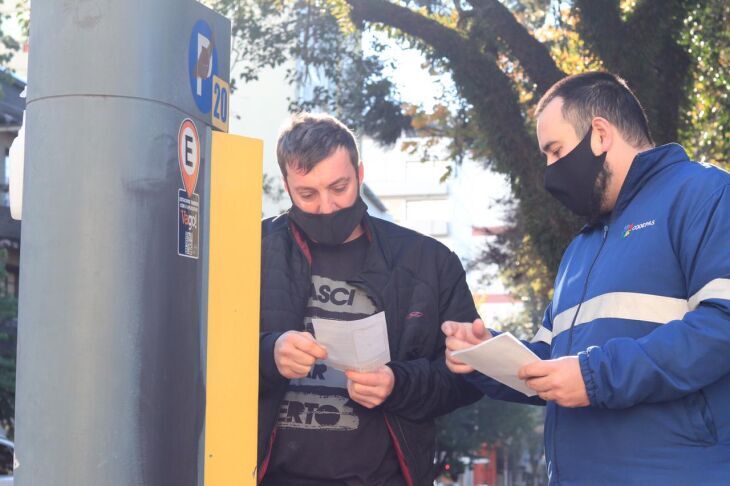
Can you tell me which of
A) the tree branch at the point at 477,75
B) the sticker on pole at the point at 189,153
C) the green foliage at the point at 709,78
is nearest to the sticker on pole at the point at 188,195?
the sticker on pole at the point at 189,153

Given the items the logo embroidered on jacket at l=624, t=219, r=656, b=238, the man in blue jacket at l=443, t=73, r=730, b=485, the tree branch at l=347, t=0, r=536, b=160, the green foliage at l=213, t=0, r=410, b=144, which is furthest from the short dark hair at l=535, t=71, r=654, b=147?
the green foliage at l=213, t=0, r=410, b=144

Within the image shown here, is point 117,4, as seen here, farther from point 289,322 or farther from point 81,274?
point 289,322

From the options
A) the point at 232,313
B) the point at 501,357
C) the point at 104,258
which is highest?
the point at 104,258

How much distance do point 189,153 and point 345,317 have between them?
1.25 m

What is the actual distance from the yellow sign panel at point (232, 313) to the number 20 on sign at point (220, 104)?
0.06 meters

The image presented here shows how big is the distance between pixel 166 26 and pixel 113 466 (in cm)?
99

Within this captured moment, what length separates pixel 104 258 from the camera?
2.44 m

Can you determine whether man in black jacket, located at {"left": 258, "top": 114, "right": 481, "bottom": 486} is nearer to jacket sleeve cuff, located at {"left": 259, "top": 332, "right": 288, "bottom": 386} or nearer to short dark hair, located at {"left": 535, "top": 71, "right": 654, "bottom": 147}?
jacket sleeve cuff, located at {"left": 259, "top": 332, "right": 288, "bottom": 386}

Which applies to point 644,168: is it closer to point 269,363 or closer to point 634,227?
point 634,227

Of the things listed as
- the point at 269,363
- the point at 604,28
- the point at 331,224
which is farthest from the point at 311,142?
the point at 604,28

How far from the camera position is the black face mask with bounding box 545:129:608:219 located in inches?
136

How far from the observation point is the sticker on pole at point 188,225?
2.60 m

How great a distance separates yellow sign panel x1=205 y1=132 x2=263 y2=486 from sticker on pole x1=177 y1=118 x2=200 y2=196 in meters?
0.09

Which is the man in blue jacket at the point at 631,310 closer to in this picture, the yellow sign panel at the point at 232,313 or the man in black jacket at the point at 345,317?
the man in black jacket at the point at 345,317
